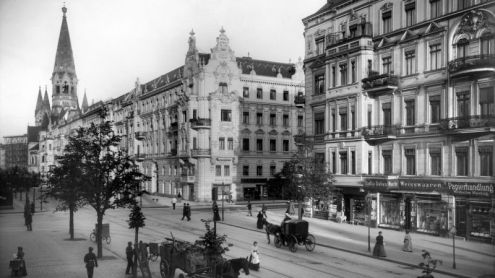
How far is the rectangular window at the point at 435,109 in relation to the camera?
32.2 metres

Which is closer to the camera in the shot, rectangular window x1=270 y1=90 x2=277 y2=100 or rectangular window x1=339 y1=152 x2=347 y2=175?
rectangular window x1=339 y1=152 x2=347 y2=175

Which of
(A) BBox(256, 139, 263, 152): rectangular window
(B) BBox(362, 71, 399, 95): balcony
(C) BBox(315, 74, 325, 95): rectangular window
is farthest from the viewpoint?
(A) BBox(256, 139, 263, 152): rectangular window

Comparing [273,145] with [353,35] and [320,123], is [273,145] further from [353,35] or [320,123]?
[353,35]

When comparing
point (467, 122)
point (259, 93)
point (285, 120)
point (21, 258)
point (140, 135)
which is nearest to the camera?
point (21, 258)

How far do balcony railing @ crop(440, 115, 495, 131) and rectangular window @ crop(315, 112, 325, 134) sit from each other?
43.5ft

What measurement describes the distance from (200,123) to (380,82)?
3277 centimetres

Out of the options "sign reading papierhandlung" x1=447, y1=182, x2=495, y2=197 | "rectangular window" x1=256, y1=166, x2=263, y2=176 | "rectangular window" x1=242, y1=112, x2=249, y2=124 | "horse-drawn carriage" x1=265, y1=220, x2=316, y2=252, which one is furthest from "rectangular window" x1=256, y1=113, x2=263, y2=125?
"horse-drawn carriage" x1=265, y1=220, x2=316, y2=252

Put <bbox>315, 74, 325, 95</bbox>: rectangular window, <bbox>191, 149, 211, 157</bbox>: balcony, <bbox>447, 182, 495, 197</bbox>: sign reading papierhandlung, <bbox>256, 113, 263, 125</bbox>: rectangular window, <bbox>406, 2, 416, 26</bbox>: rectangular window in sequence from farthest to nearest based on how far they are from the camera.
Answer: <bbox>256, 113, 263, 125</bbox>: rectangular window
<bbox>191, 149, 211, 157</bbox>: balcony
<bbox>315, 74, 325, 95</bbox>: rectangular window
<bbox>406, 2, 416, 26</bbox>: rectangular window
<bbox>447, 182, 495, 197</bbox>: sign reading papierhandlung

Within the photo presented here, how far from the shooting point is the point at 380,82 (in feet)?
118

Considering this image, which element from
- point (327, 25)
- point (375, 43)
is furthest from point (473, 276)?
point (327, 25)

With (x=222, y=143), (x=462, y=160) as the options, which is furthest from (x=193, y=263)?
(x=222, y=143)

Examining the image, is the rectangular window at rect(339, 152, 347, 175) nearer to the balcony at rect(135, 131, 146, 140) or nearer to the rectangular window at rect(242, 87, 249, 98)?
the rectangular window at rect(242, 87, 249, 98)

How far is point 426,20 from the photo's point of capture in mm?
32562

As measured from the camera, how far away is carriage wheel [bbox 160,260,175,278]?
20.2 metres
